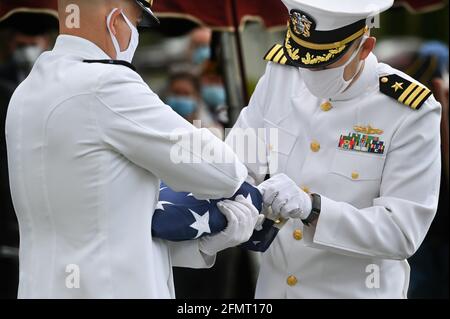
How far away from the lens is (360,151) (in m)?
3.38

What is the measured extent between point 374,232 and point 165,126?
36.9 inches

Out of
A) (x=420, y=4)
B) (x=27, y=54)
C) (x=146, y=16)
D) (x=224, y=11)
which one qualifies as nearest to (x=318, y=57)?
(x=146, y=16)

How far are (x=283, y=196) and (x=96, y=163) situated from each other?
0.71 m

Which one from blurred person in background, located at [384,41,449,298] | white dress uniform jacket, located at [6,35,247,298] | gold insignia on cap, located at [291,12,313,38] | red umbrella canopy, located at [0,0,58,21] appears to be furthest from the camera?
blurred person in background, located at [384,41,449,298]

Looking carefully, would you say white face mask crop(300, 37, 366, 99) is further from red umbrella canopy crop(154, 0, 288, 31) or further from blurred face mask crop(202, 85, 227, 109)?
blurred face mask crop(202, 85, 227, 109)

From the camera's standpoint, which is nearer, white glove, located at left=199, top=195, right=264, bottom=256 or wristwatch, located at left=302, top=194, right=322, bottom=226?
white glove, located at left=199, top=195, right=264, bottom=256

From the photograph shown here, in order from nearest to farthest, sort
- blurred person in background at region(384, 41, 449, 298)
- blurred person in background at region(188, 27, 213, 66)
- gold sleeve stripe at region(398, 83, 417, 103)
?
1. gold sleeve stripe at region(398, 83, 417, 103)
2. blurred person in background at region(384, 41, 449, 298)
3. blurred person in background at region(188, 27, 213, 66)

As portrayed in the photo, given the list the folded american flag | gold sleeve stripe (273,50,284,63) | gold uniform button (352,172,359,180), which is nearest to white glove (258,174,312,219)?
the folded american flag

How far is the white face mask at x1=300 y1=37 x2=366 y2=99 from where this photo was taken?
329cm

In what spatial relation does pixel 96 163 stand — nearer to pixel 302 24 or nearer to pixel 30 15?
pixel 302 24

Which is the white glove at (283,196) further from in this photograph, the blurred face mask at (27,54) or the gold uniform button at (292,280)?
the blurred face mask at (27,54)

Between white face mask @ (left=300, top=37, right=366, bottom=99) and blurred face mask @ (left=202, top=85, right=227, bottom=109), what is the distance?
3.16 meters

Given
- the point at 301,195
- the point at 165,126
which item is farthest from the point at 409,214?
the point at 165,126
